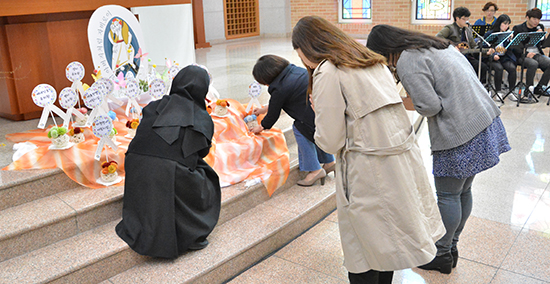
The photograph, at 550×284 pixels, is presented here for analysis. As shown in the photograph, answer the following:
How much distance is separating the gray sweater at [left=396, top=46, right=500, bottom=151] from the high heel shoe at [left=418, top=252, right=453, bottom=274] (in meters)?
0.73

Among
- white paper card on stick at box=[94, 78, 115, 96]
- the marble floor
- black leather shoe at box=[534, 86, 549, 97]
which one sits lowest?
the marble floor

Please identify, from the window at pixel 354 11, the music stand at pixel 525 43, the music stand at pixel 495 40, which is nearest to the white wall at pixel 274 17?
the window at pixel 354 11

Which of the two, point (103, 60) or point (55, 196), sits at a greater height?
point (103, 60)

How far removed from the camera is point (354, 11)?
1162 cm

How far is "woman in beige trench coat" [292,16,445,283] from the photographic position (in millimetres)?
1880

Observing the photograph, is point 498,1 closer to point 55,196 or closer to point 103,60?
point 103,60

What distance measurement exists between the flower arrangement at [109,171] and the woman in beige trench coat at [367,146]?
63.6 inches

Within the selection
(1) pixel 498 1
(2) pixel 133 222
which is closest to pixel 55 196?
(2) pixel 133 222

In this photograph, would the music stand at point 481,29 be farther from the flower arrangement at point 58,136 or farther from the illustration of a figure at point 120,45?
the flower arrangement at point 58,136

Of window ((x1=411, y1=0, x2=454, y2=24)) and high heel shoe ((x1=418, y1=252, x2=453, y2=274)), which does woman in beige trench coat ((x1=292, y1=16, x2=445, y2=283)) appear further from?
window ((x1=411, y1=0, x2=454, y2=24))

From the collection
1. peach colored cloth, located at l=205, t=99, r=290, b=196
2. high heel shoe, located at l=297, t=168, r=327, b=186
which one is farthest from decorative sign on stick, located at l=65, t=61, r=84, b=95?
high heel shoe, located at l=297, t=168, r=327, b=186

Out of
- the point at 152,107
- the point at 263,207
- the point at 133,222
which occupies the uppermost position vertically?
the point at 152,107

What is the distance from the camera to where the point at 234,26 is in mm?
11727

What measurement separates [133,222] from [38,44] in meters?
2.32
